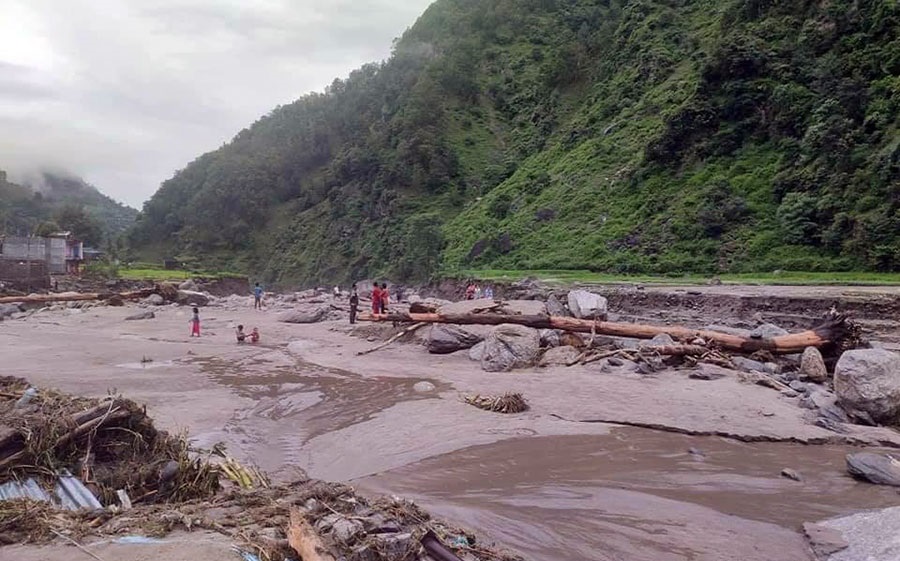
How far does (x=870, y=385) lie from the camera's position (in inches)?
382

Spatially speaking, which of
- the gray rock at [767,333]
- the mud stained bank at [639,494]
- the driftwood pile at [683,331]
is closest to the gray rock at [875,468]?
the mud stained bank at [639,494]

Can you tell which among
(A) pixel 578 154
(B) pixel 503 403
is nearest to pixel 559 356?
(B) pixel 503 403

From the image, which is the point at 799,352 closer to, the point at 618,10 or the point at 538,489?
the point at 538,489

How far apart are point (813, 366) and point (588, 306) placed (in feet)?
19.8

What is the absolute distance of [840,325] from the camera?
12.9m

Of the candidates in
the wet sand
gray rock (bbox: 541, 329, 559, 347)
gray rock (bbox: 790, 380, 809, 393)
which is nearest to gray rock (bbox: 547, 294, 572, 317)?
gray rock (bbox: 541, 329, 559, 347)

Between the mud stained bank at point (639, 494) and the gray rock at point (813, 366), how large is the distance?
13.5ft

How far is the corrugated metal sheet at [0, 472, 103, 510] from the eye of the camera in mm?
5527

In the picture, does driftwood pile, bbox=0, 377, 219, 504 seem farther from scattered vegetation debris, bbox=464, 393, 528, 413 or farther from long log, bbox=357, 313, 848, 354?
long log, bbox=357, 313, 848, 354

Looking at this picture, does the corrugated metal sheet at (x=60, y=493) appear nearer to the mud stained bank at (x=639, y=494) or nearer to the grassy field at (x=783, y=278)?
the mud stained bank at (x=639, y=494)

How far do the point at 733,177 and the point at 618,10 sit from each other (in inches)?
1819

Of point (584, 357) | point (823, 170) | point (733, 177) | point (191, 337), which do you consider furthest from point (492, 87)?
point (584, 357)

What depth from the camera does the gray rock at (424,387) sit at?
12641 millimetres

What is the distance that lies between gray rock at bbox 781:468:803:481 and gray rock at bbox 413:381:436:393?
22.2 feet
